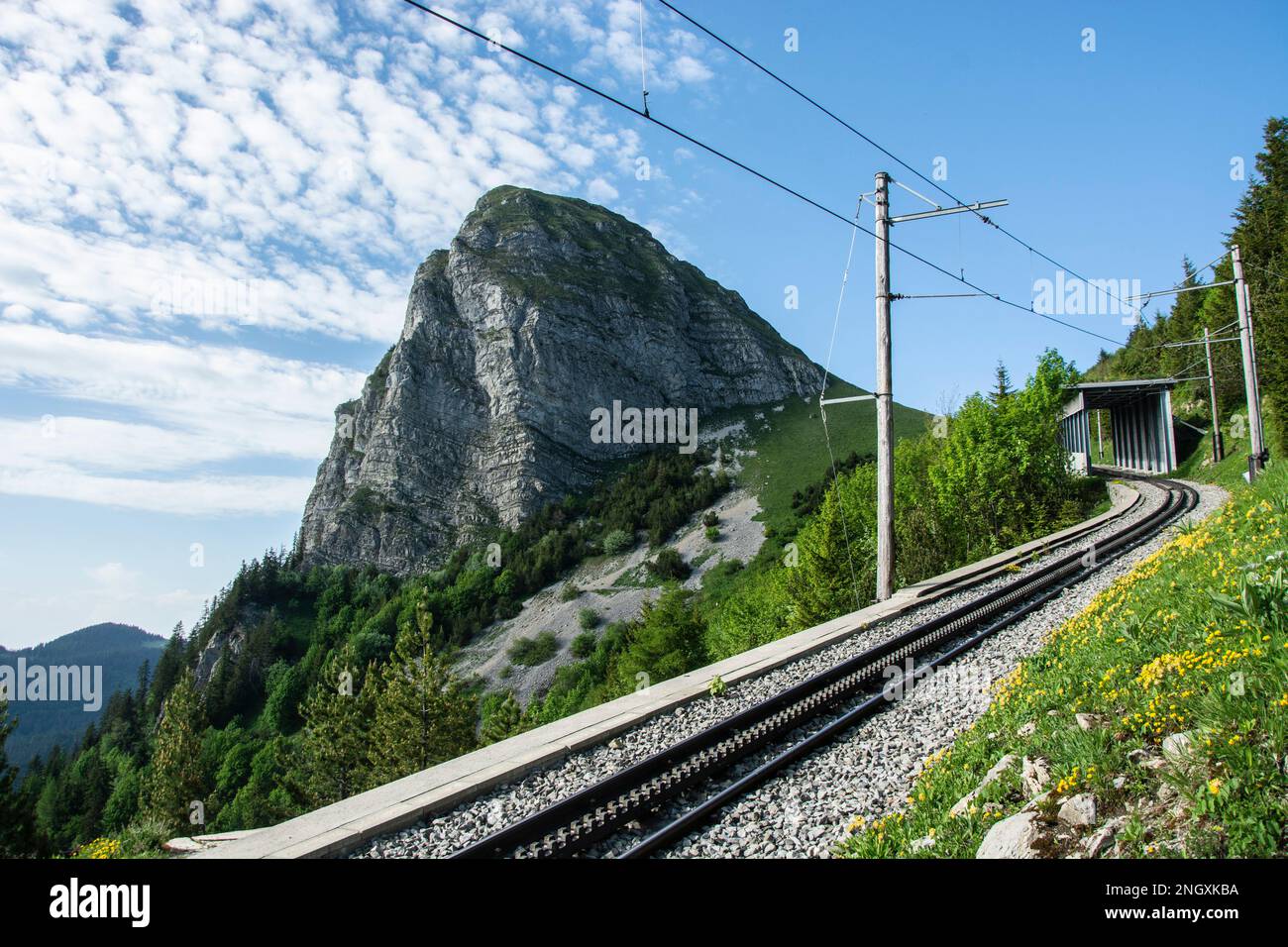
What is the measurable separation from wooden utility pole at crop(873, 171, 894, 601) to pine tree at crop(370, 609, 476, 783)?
31571 millimetres

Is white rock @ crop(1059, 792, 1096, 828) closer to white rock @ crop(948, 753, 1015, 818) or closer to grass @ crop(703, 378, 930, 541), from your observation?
white rock @ crop(948, 753, 1015, 818)

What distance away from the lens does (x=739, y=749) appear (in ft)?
25.9

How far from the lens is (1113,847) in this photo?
A: 4180mm

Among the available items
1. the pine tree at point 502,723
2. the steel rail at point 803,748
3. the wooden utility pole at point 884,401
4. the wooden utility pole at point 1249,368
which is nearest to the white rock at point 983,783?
the steel rail at point 803,748

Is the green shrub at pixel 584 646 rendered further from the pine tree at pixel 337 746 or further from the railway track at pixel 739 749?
the railway track at pixel 739 749

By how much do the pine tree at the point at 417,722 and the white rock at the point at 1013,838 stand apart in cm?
4049

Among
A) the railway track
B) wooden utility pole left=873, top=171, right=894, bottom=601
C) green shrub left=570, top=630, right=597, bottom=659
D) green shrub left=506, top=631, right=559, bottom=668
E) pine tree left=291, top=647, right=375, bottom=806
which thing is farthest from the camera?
green shrub left=506, top=631, right=559, bottom=668

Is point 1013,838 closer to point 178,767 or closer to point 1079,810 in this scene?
point 1079,810

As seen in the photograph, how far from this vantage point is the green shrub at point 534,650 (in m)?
107

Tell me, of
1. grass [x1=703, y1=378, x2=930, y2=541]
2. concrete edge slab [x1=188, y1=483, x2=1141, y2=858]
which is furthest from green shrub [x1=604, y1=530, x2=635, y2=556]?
concrete edge slab [x1=188, y1=483, x2=1141, y2=858]

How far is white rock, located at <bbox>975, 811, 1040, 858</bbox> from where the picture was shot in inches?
179

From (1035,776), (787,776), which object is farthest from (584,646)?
(1035,776)

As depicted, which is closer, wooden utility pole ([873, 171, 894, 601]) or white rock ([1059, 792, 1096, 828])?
white rock ([1059, 792, 1096, 828])
